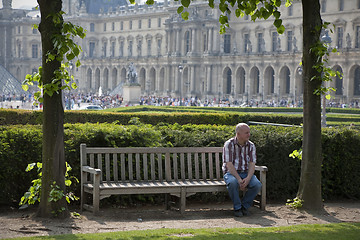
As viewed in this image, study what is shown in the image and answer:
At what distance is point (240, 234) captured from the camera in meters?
7.90

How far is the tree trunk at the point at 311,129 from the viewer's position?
10.0 meters

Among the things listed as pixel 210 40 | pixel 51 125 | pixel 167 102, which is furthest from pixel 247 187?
pixel 210 40

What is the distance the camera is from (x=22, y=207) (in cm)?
942

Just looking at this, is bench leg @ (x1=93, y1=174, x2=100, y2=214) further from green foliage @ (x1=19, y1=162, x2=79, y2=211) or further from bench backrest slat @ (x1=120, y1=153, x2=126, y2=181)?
bench backrest slat @ (x1=120, y1=153, x2=126, y2=181)

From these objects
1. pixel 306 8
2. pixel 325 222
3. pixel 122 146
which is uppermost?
pixel 306 8

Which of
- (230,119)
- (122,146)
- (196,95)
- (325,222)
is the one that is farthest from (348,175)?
(196,95)

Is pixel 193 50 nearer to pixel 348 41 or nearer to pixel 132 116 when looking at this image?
pixel 348 41

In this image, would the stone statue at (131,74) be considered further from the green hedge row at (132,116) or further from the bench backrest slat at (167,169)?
the bench backrest slat at (167,169)

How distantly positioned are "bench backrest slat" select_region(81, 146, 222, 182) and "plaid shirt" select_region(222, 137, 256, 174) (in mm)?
501

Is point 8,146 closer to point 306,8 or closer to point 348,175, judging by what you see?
point 306,8

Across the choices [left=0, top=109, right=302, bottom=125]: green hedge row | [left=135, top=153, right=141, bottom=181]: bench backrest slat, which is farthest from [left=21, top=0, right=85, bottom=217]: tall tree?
[left=0, top=109, right=302, bottom=125]: green hedge row

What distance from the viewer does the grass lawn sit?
7.64 m

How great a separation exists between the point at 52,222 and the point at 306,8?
499 centimetres

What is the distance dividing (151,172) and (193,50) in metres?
78.7
